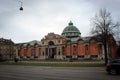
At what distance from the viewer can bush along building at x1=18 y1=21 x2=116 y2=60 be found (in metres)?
103

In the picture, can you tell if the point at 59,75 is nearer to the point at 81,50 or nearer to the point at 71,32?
the point at 81,50

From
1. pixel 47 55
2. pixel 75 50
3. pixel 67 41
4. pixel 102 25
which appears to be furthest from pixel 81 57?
pixel 102 25

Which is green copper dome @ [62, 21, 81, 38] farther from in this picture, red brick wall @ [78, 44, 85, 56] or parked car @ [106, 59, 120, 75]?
parked car @ [106, 59, 120, 75]

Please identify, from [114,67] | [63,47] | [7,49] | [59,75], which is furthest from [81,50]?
[59,75]

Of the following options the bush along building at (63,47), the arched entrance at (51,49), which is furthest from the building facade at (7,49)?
the arched entrance at (51,49)

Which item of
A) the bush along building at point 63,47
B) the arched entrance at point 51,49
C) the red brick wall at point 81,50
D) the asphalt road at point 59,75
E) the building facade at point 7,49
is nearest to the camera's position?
the asphalt road at point 59,75

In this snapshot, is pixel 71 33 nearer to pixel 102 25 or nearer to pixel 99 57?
pixel 99 57

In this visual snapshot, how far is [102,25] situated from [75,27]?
81581 millimetres

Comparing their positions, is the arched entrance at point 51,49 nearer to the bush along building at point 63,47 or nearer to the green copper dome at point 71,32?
the bush along building at point 63,47

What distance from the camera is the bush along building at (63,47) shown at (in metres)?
103

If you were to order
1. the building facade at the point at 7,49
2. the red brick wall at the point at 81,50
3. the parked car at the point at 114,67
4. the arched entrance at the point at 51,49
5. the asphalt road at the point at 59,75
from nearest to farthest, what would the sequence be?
1. the asphalt road at the point at 59,75
2. the parked car at the point at 114,67
3. the red brick wall at the point at 81,50
4. the arched entrance at the point at 51,49
5. the building facade at the point at 7,49

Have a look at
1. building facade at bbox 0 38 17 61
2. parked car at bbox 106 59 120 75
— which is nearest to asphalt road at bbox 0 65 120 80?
parked car at bbox 106 59 120 75

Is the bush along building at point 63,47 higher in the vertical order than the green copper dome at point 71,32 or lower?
A: lower

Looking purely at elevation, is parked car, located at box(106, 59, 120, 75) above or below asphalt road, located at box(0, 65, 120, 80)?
above
